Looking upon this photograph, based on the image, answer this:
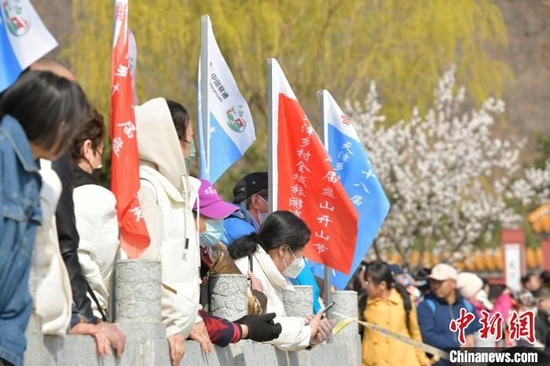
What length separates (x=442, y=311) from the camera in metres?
13.7

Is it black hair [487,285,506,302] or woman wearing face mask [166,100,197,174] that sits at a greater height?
black hair [487,285,506,302]

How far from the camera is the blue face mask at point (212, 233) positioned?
7.61 meters

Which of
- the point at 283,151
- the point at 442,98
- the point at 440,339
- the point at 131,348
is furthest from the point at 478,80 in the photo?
the point at 131,348

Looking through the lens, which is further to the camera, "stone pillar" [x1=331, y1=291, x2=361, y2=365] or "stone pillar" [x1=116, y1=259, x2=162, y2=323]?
"stone pillar" [x1=331, y1=291, x2=361, y2=365]

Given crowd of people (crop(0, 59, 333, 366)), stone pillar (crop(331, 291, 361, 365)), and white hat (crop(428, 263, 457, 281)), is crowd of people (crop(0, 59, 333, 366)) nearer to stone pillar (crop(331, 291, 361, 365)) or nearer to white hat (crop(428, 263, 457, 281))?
stone pillar (crop(331, 291, 361, 365))

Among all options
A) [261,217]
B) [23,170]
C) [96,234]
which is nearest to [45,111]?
[23,170]

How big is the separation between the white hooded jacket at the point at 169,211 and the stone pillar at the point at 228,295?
921mm

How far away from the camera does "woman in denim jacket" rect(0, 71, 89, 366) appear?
15.7 feet

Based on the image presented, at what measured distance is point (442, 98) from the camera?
3481 cm

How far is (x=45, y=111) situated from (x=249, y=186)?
530 cm

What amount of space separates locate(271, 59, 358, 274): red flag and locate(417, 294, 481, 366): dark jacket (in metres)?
3.00

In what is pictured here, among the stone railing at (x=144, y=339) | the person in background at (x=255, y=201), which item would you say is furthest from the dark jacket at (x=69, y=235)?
the person in background at (x=255, y=201)

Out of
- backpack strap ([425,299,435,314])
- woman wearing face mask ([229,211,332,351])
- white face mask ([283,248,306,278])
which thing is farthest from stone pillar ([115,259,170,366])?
backpack strap ([425,299,435,314])

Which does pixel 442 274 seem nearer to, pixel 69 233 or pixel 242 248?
pixel 242 248
